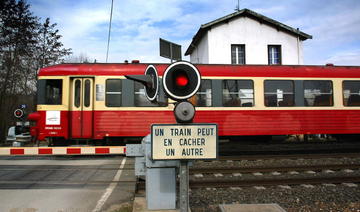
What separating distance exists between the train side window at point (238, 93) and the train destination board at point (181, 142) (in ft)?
25.7

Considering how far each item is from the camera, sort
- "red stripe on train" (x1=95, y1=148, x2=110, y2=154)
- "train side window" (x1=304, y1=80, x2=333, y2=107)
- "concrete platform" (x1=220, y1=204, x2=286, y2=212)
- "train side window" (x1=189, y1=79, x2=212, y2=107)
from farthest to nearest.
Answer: "train side window" (x1=304, y1=80, x2=333, y2=107)
"train side window" (x1=189, y1=79, x2=212, y2=107)
"red stripe on train" (x1=95, y1=148, x2=110, y2=154)
"concrete platform" (x1=220, y1=204, x2=286, y2=212)

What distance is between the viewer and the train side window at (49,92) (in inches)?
409

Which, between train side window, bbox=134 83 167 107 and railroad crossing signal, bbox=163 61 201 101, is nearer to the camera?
railroad crossing signal, bbox=163 61 201 101

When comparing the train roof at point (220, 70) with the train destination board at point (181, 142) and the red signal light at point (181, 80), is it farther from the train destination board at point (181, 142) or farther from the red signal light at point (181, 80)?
the train destination board at point (181, 142)

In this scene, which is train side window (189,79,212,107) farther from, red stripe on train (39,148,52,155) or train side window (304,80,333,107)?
red stripe on train (39,148,52,155)

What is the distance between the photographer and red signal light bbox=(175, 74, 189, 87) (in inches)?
120

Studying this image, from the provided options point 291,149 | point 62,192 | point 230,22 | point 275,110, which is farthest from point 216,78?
point 230,22

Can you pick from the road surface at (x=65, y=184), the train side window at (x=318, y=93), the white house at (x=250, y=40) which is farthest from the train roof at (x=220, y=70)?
the white house at (x=250, y=40)

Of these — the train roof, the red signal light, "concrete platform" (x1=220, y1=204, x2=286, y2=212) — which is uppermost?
the train roof

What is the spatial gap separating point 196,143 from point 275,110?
8584 millimetres

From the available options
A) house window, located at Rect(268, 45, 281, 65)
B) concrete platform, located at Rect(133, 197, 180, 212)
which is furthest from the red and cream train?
house window, located at Rect(268, 45, 281, 65)

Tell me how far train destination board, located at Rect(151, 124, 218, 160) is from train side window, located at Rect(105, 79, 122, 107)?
7703mm

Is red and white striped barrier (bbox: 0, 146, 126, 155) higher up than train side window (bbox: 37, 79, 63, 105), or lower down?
lower down

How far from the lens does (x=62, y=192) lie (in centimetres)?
593
